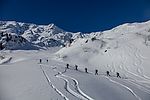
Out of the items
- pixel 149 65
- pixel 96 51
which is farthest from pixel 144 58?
pixel 96 51

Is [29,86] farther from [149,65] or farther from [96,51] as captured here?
[96,51]

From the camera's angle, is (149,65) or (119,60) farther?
(119,60)

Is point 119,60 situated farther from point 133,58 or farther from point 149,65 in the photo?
point 149,65

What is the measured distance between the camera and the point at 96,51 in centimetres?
7938

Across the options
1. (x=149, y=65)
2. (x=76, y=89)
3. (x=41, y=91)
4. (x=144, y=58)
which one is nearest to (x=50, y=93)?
(x=41, y=91)

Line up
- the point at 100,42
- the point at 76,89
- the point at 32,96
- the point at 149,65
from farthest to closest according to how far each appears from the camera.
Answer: the point at 100,42
the point at 149,65
the point at 76,89
the point at 32,96

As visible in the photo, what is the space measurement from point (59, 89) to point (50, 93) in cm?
167

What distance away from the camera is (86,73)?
4034 cm

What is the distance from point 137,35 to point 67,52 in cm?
2461

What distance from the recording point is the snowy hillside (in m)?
20.9

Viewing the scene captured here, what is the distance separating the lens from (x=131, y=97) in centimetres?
2370

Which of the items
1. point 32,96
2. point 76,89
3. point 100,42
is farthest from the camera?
point 100,42

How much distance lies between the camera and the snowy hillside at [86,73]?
68.7 feet

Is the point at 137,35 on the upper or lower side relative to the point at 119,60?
upper
